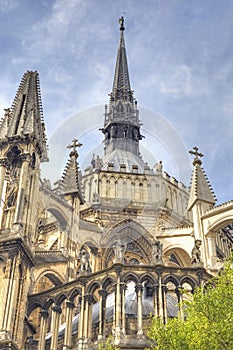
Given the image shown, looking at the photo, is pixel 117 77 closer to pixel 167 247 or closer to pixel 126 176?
pixel 126 176

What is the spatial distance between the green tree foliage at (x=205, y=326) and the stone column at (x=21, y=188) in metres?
9.45

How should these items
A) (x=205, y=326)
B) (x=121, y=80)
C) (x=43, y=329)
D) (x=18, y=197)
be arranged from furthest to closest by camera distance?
(x=121, y=80)
(x=18, y=197)
(x=43, y=329)
(x=205, y=326)

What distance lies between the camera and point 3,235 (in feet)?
80.8

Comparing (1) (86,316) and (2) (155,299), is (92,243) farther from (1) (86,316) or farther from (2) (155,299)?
(2) (155,299)

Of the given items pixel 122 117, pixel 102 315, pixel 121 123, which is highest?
pixel 122 117

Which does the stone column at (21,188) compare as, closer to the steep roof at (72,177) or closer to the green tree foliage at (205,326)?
the steep roof at (72,177)

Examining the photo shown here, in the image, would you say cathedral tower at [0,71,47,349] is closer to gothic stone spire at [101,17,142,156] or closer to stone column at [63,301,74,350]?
stone column at [63,301,74,350]

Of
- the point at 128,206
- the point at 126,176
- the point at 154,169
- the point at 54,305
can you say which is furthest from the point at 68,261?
the point at 154,169

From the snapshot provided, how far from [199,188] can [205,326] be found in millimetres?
16618

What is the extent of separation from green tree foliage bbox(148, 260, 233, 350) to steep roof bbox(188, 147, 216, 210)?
1419 centimetres

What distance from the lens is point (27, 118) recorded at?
2861 cm

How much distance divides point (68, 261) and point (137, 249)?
8.83 m

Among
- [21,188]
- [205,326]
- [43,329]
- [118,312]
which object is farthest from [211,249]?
[205,326]

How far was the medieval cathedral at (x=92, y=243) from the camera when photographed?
23.0 m
